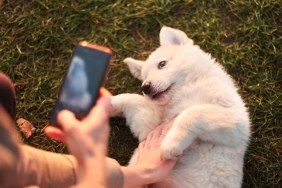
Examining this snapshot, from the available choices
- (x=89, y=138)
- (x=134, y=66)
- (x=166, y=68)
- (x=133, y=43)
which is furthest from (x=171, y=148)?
(x=133, y=43)

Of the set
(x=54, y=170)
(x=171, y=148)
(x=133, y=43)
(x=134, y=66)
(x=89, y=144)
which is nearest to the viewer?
(x=89, y=144)

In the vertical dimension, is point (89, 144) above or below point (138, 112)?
above

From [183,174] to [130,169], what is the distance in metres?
0.36

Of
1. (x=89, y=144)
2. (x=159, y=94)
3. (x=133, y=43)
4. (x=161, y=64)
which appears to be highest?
(x=89, y=144)

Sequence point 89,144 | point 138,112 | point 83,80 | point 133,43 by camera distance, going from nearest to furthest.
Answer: point 89,144, point 83,80, point 138,112, point 133,43

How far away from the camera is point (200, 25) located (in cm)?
371

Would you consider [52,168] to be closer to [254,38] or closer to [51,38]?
[51,38]

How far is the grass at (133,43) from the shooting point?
3.42m

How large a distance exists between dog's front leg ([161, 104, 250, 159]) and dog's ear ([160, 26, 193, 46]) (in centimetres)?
68

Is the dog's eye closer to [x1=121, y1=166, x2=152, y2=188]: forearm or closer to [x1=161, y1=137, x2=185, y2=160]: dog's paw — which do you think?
[x1=161, y1=137, x2=185, y2=160]: dog's paw

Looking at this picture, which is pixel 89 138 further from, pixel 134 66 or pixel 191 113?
pixel 134 66

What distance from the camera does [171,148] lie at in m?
2.75

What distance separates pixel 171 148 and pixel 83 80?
3.20ft

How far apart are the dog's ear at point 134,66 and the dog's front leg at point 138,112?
0.88 ft
